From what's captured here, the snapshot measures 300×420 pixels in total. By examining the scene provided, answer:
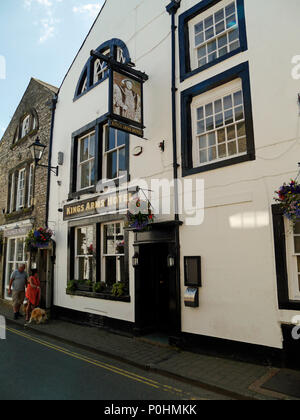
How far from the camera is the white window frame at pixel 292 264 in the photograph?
525 cm

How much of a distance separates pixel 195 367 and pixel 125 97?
6438 mm

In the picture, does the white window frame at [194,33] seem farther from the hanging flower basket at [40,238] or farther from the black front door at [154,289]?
the hanging flower basket at [40,238]

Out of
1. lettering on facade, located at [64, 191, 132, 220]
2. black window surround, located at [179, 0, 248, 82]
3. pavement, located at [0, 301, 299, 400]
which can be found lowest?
pavement, located at [0, 301, 299, 400]

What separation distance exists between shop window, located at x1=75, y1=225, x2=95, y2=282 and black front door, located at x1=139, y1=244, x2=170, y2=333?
7.16ft

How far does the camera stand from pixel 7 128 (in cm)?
1645

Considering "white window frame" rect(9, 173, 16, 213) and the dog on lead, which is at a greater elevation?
"white window frame" rect(9, 173, 16, 213)

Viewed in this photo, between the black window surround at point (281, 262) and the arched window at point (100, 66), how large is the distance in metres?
6.80

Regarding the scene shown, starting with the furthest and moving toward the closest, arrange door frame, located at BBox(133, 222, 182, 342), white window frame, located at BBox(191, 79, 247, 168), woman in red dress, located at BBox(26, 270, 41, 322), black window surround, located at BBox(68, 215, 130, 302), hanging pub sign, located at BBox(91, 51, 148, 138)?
woman in red dress, located at BBox(26, 270, 41, 322) → black window surround, located at BBox(68, 215, 130, 302) → hanging pub sign, located at BBox(91, 51, 148, 138) → door frame, located at BBox(133, 222, 182, 342) → white window frame, located at BBox(191, 79, 247, 168)

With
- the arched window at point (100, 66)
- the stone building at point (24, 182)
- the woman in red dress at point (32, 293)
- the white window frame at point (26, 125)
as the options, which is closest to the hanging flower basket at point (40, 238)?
the stone building at point (24, 182)

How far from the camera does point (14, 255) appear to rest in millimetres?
14164

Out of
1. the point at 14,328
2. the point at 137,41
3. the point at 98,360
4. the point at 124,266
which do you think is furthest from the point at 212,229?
the point at 14,328

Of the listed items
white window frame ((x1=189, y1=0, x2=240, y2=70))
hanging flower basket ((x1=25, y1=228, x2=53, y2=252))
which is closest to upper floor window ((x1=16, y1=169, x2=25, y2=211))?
hanging flower basket ((x1=25, y1=228, x2=53, y2=252))

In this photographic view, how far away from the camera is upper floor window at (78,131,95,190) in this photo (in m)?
10.4

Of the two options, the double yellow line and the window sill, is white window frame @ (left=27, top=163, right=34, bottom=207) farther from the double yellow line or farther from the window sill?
the double yellow line
